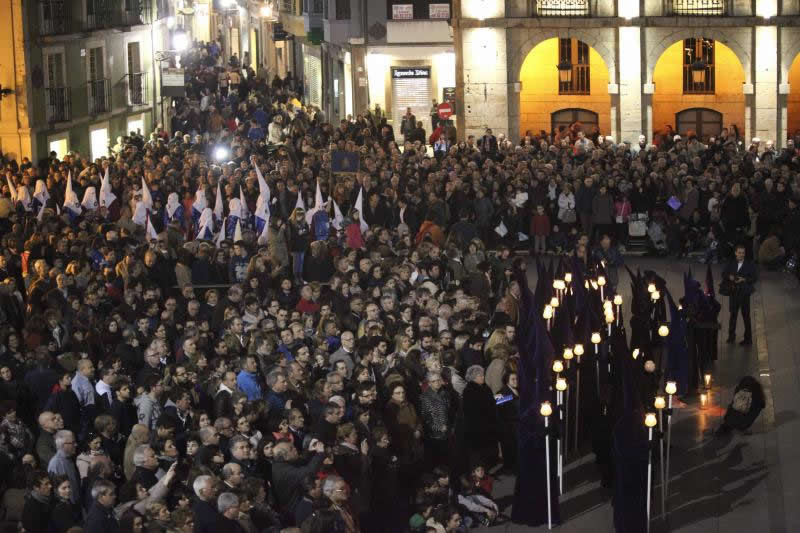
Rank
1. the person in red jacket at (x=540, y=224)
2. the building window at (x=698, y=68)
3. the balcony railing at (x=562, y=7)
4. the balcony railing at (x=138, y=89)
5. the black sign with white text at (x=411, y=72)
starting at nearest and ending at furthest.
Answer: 1. the person in red jacket at (x=540, y=224)
2. the balcony railing at (x=562, y=7)
3. the building window at (x=698, y=68)
4. the black sign with white text at (x=411, y=72)
5. the balcony railing at (x=138, y=89)

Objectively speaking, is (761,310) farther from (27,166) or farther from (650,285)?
(27,166)

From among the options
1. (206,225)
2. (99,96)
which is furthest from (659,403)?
(99,96)

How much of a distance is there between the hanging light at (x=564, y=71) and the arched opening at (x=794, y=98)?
570cm

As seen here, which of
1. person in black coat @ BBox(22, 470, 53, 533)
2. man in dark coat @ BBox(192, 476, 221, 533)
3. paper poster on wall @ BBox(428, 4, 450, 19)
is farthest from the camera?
paper poster on wall @ BBox(428, 4, 450, 19)

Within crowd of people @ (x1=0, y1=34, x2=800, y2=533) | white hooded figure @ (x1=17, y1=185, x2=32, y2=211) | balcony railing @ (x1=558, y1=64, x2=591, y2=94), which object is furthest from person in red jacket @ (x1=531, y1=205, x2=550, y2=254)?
balcony railing @ (x1=558, y1=64, x2=591, y2=94)

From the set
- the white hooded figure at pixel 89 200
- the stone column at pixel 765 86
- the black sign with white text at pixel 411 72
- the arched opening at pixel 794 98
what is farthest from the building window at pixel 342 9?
the white hooded figure at pixel 89 200

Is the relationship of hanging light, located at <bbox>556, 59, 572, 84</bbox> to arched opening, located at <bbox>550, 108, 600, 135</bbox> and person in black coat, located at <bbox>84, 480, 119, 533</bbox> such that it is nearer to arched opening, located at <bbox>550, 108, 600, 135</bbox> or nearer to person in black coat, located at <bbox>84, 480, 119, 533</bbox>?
arched opening, located at <bbox>550, 108, 600, 135</bbox>

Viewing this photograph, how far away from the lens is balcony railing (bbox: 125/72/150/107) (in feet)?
169

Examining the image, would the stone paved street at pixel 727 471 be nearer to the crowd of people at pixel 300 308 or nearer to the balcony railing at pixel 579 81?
the crowd of people at pixel 300 308

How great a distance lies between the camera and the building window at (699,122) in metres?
46.8

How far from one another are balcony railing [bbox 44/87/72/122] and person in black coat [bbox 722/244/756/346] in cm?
A: 2373

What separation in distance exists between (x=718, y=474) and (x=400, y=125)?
103ft

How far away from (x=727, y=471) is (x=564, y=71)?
1160 inches

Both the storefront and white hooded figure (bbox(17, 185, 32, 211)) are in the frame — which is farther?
the storefront
